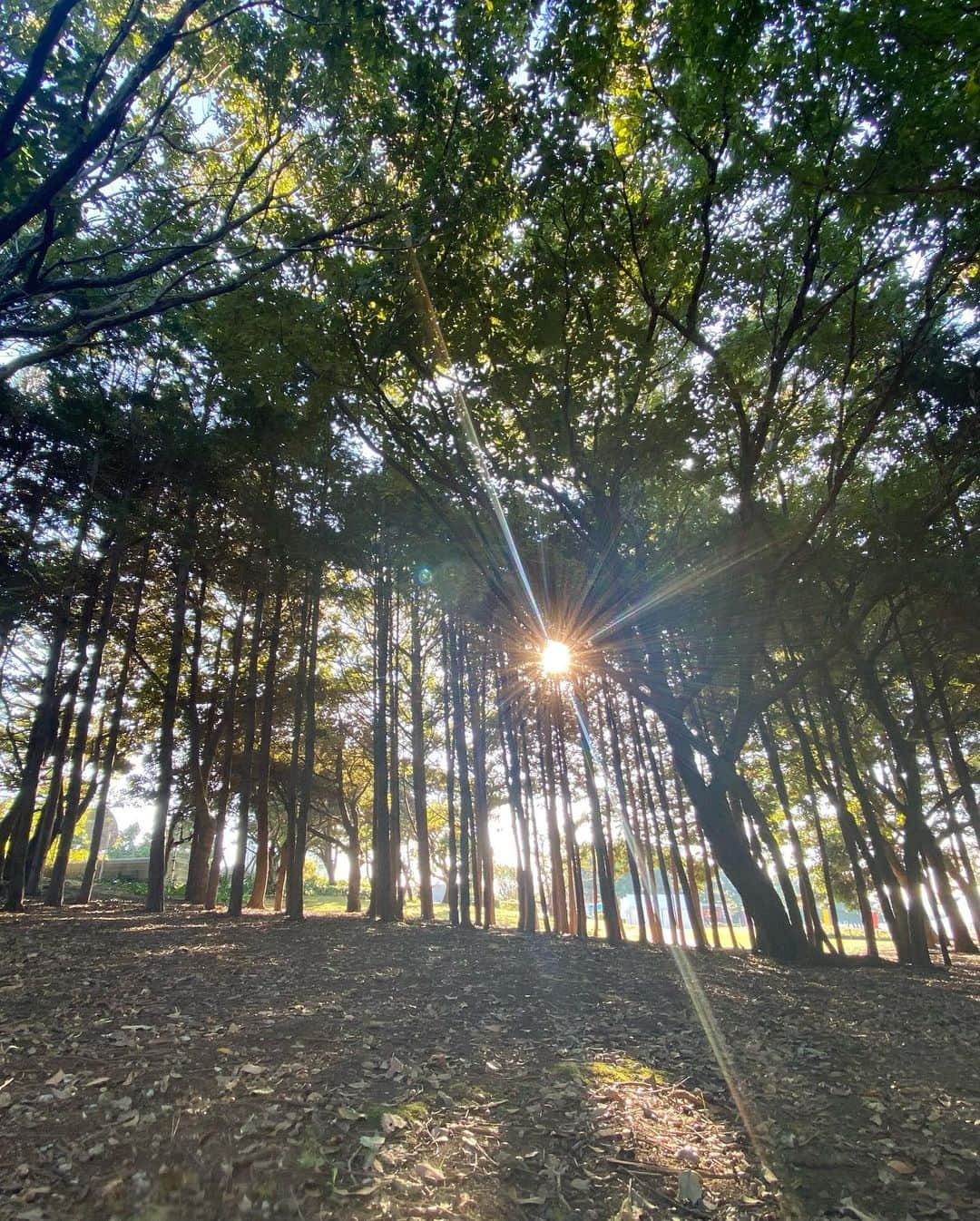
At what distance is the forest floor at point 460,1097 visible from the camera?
8.47ft

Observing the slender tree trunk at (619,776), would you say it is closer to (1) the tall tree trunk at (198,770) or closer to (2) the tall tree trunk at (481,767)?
(2) the tall tree trunk at (481,767)

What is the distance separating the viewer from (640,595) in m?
9.73

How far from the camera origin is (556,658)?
1173cm

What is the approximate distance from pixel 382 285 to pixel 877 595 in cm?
811

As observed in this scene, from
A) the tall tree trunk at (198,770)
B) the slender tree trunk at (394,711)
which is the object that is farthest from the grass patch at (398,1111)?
the tall tree trunk at (198,770)

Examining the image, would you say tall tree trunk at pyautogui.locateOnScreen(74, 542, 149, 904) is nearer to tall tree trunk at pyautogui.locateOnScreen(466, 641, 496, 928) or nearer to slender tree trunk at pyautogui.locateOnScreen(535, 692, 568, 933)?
tall tree trunk at pyautogui.locateOnScreen(466, 641, 496, 928)

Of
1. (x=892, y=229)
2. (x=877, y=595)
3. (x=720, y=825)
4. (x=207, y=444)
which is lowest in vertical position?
(x=720, y=825)

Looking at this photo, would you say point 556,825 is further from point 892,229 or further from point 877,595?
point 892,229

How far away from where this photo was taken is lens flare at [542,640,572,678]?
432 inches

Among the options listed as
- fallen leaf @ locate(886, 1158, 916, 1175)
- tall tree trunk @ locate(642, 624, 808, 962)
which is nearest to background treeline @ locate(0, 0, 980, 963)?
tall tree trunk @ locate(642, 624, 808, 962)

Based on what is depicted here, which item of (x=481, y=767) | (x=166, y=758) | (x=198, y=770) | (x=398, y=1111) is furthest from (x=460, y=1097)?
(x=198, y=770)

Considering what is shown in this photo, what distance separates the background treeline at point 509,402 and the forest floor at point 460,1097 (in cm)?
430

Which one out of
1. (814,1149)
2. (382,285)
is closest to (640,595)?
(382,285)

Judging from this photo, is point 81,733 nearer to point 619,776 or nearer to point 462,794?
point 462,794
